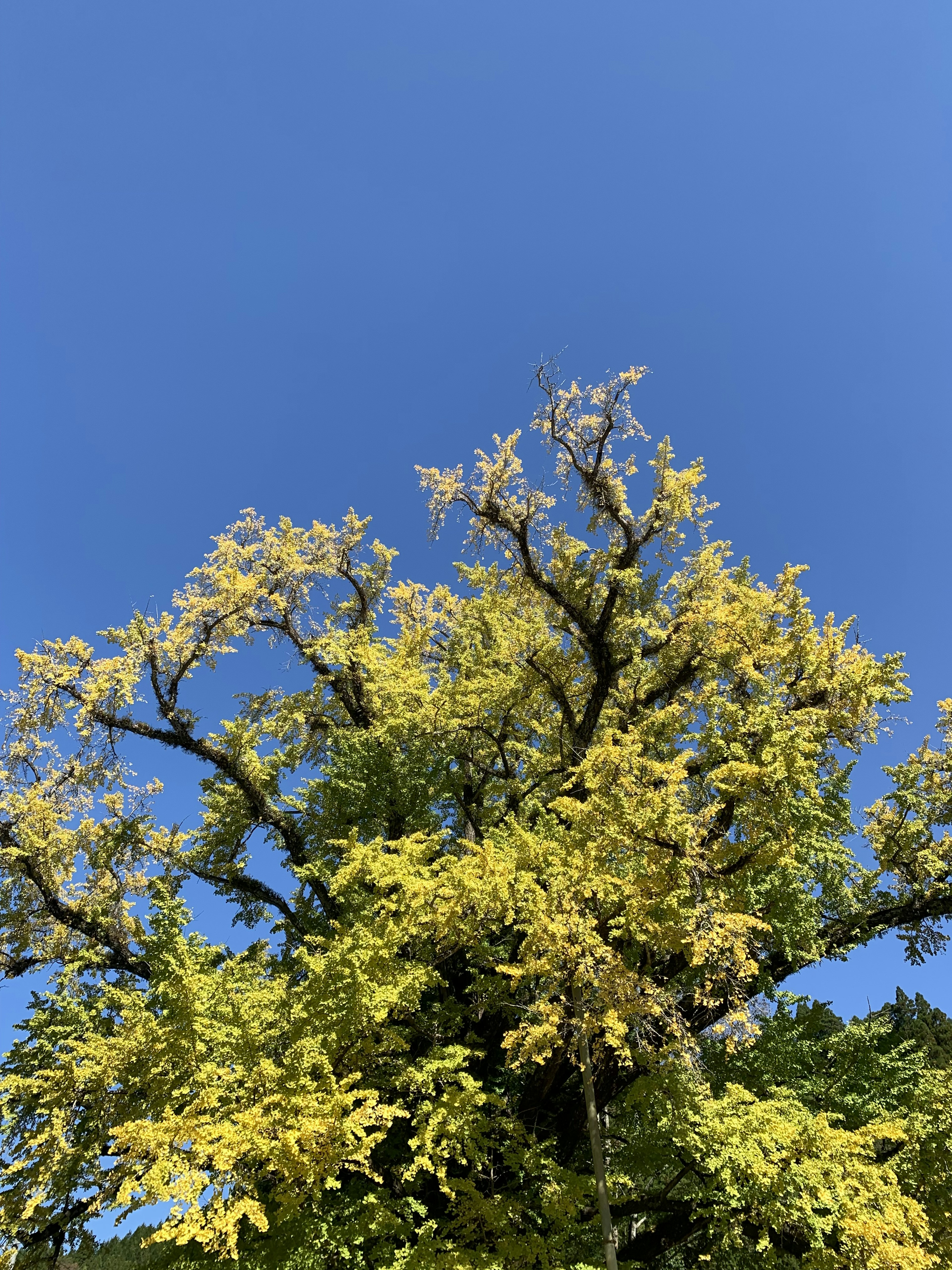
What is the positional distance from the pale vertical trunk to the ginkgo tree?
0.04 m

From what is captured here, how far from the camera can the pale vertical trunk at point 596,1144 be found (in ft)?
19.4

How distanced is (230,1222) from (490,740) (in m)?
7.58

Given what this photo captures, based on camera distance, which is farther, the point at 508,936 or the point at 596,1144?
the point at 508,936

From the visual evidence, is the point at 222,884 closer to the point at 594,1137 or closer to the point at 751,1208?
the point at 594,1137

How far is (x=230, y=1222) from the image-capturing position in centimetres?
484

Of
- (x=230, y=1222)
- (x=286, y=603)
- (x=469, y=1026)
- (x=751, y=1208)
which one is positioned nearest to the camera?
(x=230, y=1222)

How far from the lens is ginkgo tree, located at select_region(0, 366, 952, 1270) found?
597cm

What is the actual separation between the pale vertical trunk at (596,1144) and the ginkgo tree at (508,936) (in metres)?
0.04

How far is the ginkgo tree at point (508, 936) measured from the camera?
597 cm

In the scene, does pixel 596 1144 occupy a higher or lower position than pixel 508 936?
lower

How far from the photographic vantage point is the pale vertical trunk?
5914 mm

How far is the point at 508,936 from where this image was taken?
10.0 meters

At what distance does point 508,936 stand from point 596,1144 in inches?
151

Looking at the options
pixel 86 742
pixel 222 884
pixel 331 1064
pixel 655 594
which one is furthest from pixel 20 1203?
pixel 655 594
